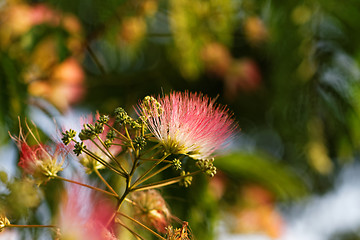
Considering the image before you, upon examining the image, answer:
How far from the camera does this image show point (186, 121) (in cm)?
55

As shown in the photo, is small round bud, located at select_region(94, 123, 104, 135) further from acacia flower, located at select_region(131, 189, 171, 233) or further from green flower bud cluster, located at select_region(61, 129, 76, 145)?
acacia flower, located at select_region(131, 189, 171, 233)

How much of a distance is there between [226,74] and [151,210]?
→ 1.44m

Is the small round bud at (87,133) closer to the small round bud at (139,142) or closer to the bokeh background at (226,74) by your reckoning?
the small round bud at (139,142)

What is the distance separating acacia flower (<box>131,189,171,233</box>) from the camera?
24.4 inches

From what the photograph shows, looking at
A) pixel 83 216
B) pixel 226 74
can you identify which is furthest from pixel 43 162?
pixel 226 74

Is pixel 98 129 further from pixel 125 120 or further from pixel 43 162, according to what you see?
pixel 43 162

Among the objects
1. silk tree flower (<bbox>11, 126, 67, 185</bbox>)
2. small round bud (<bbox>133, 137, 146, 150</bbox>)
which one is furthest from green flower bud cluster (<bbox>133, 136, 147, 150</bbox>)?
silk tree flower (<bbox>11, 126, 67, 185</bbox>)

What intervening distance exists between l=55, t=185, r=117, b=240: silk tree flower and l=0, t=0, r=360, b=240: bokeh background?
223mm

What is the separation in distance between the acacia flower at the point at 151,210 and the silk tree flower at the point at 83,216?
61 mm

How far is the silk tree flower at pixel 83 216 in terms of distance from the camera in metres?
0.52

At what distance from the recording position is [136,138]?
0.51m

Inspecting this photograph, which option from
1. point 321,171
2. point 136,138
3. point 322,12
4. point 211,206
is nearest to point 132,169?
point 136,138

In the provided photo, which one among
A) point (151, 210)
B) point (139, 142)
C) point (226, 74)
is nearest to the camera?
point (139, 142)

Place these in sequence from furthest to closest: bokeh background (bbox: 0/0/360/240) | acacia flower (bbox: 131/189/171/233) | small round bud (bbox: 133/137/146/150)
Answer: bokeh background (bbox: 0/0/360/240), acacia flower (bbox: 131/189/171/233), small round bud (bbox: 133/137/146/150)
